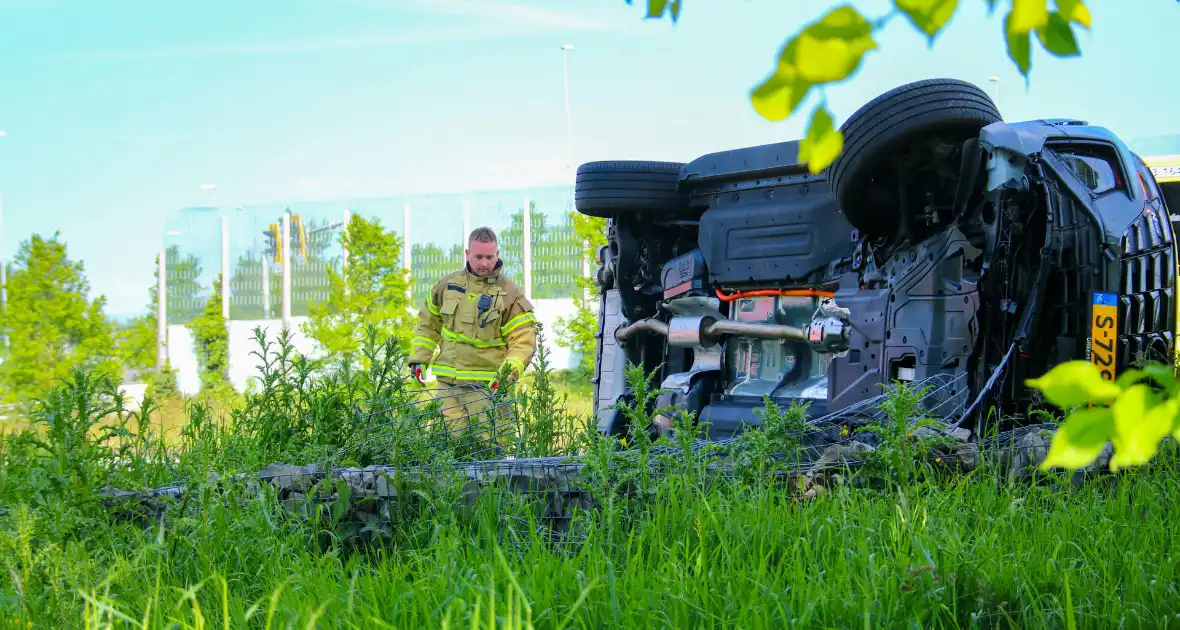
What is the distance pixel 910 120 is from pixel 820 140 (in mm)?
4049

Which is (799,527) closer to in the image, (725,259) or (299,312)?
(725,259)

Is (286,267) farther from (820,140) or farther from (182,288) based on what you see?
(820,140)

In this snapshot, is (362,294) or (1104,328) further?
(362,294)

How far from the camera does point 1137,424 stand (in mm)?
1046

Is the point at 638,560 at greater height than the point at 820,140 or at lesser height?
lesser

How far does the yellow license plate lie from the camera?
4551mm

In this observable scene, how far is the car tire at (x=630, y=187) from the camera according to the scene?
715cm

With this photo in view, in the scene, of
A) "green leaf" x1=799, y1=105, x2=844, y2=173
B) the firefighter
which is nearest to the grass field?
"green leaf" x1=799, y1=105, x2=844, y2=173

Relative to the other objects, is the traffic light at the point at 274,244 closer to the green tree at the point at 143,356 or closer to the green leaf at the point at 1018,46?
the green tree at the point at 143,356

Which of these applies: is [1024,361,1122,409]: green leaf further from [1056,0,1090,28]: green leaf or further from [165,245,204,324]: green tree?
[165,245,204,324]: green tree

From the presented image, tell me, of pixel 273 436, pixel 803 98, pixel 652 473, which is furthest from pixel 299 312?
pixel 803 98

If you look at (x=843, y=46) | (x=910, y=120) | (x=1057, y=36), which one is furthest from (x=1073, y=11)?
(x=910, y=120)

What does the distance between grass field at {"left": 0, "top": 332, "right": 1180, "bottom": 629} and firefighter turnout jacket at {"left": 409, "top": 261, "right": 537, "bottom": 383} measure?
3.82 metres

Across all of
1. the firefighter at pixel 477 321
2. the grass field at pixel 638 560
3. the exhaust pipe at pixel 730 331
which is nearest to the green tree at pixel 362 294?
the firefighter at pixel 477 321
